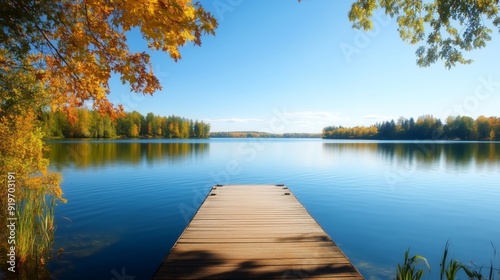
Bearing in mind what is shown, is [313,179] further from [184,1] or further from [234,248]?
[184,1]

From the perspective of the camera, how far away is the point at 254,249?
5281 mm

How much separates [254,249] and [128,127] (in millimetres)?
113466

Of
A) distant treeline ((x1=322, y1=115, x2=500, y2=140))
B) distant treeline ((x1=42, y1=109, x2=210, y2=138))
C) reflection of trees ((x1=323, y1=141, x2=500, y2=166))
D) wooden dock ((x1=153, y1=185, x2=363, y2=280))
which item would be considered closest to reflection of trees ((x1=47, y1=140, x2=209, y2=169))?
wooden dock ((x1=153, y1=185, x2=363, y2=280))

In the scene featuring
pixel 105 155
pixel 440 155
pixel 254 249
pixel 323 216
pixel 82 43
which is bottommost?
pixel 323 216

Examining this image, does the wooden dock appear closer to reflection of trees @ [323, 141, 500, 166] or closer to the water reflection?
the water reflection

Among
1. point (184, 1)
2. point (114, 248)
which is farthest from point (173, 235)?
point (184, 1)

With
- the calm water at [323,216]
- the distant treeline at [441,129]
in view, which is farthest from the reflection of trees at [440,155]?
the distant treeline at [441,129]

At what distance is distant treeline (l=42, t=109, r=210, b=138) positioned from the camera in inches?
3066

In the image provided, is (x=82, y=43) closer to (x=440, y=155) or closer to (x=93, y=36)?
(x=93, y=36)

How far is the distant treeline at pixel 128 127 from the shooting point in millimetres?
77875

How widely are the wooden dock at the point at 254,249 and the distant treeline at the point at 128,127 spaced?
67982 mm

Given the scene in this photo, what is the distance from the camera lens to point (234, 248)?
5332mm

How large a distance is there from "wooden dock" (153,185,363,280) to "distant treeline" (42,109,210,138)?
68.0 metres

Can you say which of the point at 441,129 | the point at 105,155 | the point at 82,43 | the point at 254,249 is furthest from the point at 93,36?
the point at 441,129
